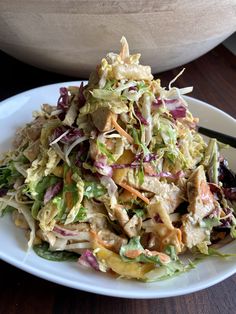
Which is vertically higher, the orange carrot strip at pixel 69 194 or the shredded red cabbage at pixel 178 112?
the shredded red cabbage at pixel 178 112

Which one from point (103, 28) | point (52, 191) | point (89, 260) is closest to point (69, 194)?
point (52, 191)

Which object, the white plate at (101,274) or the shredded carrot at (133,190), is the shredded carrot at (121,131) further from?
the white plate at (101,274)

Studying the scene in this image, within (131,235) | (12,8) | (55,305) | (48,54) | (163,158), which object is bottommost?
(55,305)

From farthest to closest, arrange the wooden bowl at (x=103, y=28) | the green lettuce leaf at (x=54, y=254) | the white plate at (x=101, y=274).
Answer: the wooden bowl at (x=103, y=28) → the green lettuce leaf at (x=54, y=254) → the white plate at (x=101, y=274)

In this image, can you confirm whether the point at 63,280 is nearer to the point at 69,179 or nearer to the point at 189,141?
the point at 69,179

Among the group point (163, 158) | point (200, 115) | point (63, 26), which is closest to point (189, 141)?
point (163, 158)

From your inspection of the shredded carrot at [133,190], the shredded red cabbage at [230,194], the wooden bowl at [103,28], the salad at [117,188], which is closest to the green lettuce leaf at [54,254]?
the salad at [117,188]
